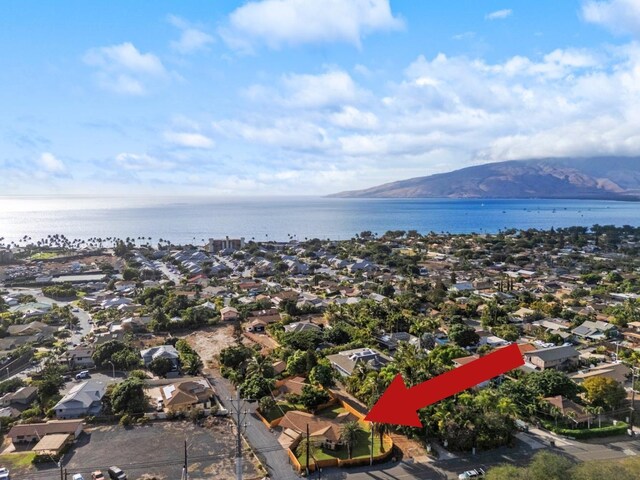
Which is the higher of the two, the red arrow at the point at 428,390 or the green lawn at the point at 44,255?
the green lawn at the point at 44,255

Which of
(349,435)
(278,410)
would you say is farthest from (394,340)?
(349,435)

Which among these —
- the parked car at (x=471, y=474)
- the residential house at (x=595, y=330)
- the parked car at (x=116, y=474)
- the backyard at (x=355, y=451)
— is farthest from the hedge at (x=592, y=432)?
the parked car at (x=116, y=474)

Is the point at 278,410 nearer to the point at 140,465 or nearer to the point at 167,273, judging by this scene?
the point at 140,465

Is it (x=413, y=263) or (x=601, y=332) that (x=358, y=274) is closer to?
(x=413, y=263)

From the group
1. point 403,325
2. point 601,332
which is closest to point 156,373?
point 403,325

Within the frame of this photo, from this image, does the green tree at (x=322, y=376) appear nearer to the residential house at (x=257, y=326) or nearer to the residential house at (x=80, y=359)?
the residential house at (x=257, y=326)
